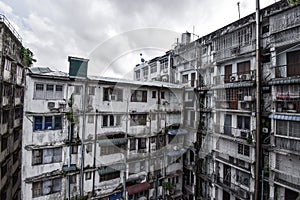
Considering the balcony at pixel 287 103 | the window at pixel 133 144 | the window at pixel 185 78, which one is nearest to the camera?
the balcony at pixel 287 103

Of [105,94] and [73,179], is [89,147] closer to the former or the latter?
[73,179]

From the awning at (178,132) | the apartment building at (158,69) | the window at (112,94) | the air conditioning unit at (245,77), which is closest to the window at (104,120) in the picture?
the window at (112,94)

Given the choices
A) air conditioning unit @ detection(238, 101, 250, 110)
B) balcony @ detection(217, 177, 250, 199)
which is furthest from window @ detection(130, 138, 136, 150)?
air conditioning unit @ detection(238, 101, 250, 110)

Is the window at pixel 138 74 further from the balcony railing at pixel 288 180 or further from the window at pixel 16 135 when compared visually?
the balcony railing at pixel 288 180

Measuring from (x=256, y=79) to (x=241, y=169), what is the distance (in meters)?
7.88

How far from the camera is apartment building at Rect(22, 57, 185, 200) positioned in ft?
45.6

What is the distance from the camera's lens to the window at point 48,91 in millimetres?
13859

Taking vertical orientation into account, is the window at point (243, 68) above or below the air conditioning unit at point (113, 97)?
above

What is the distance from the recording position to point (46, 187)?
14266 mm

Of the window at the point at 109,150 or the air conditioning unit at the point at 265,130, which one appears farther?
the window at the point at 109,150

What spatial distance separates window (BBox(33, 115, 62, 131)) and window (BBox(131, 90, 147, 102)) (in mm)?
7249

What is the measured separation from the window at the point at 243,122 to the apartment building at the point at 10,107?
67.6 feet

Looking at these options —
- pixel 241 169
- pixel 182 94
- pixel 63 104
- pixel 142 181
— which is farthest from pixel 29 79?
pixel 241 169

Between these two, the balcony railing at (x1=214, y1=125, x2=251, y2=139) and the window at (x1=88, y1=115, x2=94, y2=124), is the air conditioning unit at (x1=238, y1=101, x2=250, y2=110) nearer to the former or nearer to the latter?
the balcony railing at (x1=214, y1=125, x2=251, y2=139)
